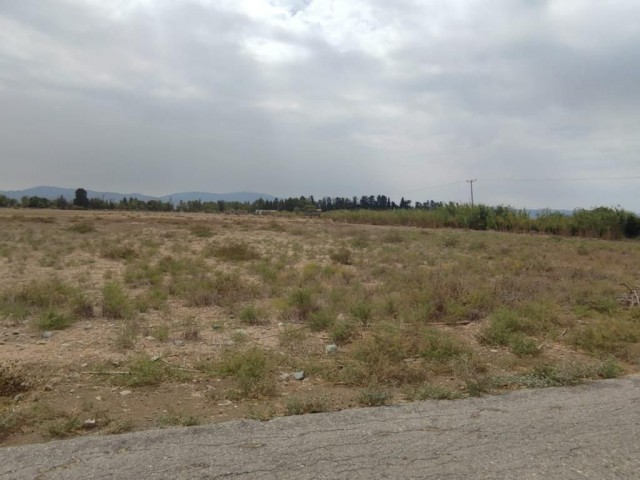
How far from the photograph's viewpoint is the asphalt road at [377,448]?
3.47 m

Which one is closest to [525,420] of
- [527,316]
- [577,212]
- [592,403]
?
[592,403]

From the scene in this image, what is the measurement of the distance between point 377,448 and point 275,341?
13.4 feet

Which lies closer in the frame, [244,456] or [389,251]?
[244,456]

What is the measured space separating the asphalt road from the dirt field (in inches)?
17.9

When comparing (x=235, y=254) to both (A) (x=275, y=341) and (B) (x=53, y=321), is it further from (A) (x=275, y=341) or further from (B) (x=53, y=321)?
(A) (x=275, y=341)

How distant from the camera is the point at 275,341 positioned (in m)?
7.74

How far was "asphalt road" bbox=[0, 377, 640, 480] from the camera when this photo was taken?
3467mm

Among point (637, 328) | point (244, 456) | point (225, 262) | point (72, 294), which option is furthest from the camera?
point (225, 262)

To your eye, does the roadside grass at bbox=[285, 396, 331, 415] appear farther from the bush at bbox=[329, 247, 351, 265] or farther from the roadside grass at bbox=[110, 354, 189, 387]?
the bush at bbox=[329, 247, 351, 265]

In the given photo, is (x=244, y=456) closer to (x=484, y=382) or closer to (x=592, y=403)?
(x=484, y=382)

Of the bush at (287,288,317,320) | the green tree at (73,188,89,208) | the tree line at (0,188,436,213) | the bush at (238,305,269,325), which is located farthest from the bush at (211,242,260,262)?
the green tree at (73,188,89,208)

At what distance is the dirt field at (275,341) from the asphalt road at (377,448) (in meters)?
0.46

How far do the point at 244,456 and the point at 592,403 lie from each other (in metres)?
3.64

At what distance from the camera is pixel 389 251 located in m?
22.2
